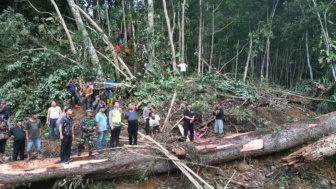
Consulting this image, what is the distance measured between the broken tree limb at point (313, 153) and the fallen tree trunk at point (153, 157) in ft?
2.24

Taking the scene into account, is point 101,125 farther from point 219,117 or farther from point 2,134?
point 219,117

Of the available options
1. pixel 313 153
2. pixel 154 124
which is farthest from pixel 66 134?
pixel 313 153

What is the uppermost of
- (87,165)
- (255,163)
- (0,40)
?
(0,40)

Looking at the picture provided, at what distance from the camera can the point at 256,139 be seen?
24.5 ft

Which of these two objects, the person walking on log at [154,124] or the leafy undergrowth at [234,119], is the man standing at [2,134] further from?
the person walking on log at [154,124]

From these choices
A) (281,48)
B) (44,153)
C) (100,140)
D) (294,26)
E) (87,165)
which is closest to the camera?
(87,165)

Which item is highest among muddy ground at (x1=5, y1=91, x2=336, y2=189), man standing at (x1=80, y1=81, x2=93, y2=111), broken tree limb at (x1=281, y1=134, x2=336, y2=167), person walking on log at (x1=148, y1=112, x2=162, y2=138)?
man standing at (x1=80, y1=81, x2=93, y2=111)

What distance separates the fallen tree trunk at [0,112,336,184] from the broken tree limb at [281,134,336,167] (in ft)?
2.24

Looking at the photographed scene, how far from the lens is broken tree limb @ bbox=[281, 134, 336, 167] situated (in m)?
6.66

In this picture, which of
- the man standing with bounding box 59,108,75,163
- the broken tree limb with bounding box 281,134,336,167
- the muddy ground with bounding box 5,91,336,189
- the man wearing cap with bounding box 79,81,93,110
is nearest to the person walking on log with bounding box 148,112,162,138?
the muddy ground with bounding box 5,91,336,189

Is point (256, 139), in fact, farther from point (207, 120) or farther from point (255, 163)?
point (207, 120)

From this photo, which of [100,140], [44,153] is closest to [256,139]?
[100,140]

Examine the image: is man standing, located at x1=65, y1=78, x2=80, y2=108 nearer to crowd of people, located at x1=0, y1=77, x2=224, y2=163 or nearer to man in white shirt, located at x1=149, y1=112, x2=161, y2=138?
crowd of people, located at x1=0, y1=77, x2=224, y2=163

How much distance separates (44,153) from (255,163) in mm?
5973
